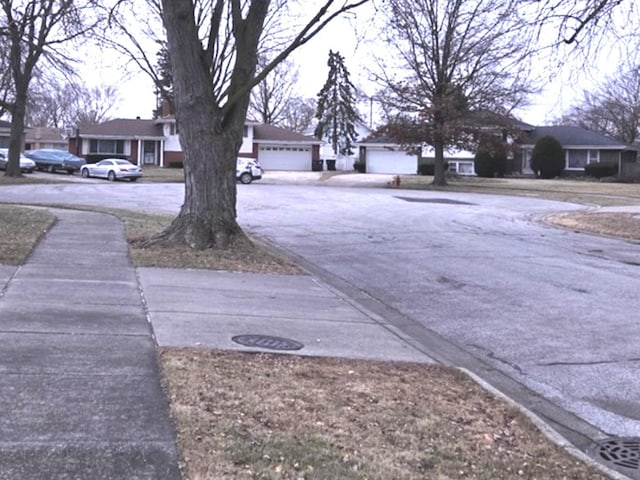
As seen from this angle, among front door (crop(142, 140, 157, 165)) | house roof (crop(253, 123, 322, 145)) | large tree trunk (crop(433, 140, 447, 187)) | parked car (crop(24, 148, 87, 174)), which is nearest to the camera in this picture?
large tree trunk (crop(433, 140, 447, 187))

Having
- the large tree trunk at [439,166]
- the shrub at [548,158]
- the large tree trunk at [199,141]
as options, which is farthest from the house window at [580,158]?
the large tree trunk at [199,141]

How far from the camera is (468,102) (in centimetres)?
4347

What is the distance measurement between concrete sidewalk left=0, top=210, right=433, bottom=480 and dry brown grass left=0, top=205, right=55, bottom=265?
26 cm

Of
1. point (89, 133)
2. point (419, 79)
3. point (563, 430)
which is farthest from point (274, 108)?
point (563, 430)

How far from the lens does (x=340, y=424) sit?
15.9ft

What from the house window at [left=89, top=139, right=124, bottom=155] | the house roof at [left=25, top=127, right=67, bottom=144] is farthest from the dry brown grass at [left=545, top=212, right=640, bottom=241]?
the house roof at [left=25, top=127, right=67, bottom=144]

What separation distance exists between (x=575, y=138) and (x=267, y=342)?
200 ft

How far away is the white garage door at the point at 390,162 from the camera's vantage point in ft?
226

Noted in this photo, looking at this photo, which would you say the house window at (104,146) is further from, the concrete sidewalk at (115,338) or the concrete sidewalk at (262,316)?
the concrete sidewalk at (262,316)

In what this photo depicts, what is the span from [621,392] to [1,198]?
2519 centimetres

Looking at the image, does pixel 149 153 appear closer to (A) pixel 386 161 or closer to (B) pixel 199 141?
(A) pixel 386 161

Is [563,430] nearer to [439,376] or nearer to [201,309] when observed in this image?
[439,376]

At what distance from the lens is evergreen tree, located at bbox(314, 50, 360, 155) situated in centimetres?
8375

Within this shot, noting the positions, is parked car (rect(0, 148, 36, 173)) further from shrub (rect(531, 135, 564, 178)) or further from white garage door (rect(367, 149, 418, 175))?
shrub (rect(531, 135, 564, 178))
